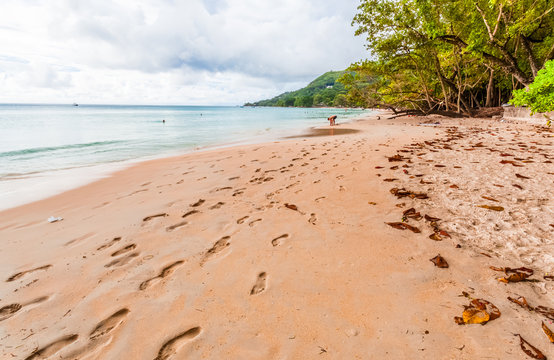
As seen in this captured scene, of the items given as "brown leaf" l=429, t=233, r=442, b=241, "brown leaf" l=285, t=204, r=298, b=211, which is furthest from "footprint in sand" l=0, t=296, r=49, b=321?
"brown leaf" l=429, t=233, r=442, b=241

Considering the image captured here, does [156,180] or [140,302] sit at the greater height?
[156,180]

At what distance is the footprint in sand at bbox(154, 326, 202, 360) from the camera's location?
1699 mm

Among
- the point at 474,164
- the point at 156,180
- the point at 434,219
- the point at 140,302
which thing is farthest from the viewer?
the point at 156,180

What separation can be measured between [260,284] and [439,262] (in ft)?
5.77

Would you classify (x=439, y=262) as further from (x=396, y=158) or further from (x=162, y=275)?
(x=396, y=158)

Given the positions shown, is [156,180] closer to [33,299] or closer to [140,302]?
[33,299]

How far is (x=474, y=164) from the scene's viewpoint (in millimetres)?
5141

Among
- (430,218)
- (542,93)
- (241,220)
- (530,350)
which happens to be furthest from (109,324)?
(542,93)

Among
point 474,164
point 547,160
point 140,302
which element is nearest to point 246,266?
point 140,302

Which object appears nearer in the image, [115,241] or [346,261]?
[346,261]

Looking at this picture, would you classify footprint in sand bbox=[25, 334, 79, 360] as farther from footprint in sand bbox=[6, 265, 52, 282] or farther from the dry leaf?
the dry leaf

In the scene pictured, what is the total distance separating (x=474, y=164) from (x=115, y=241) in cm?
700

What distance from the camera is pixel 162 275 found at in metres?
2.54

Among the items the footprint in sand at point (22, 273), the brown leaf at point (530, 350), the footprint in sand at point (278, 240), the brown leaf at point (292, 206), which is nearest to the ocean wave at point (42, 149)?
the footprint in sand at point (22, 273)
